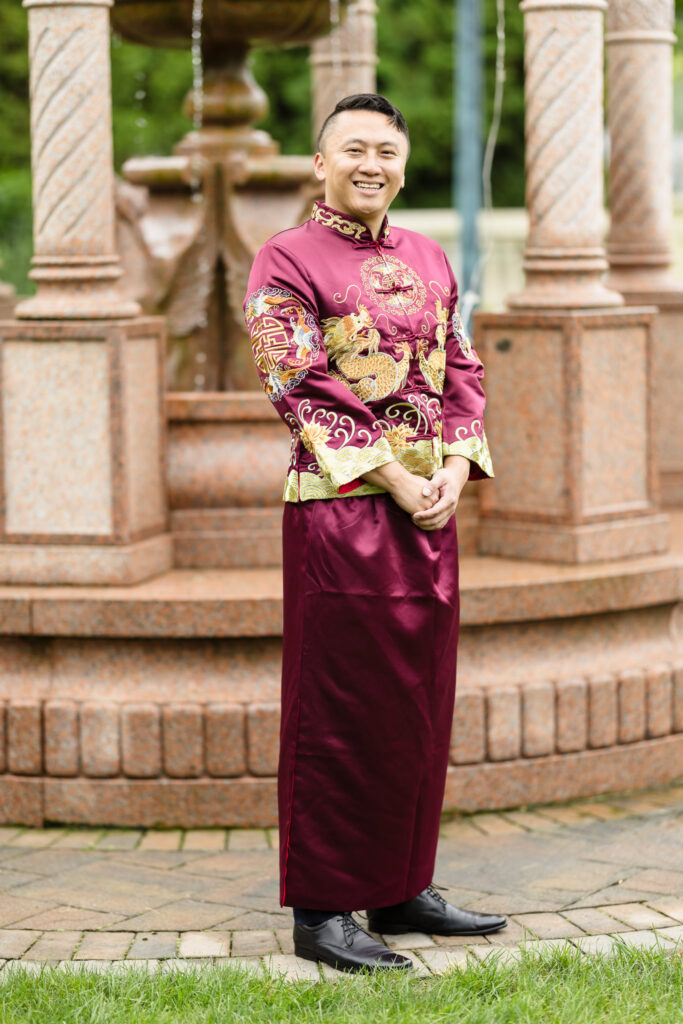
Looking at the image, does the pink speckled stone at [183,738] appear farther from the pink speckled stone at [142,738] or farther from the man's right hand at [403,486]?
the man's right hand at [403,486]

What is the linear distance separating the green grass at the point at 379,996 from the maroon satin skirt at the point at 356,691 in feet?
0.91

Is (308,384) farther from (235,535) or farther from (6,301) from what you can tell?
(6,301)

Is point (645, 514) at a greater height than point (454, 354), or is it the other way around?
point (454, 354)

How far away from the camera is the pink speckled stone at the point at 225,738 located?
5.39 metres

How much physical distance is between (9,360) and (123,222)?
2092 millimetres

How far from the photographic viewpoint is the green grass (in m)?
3.72

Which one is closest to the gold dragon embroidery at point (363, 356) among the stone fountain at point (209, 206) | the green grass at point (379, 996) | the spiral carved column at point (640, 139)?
the green grass at point (379, 996)

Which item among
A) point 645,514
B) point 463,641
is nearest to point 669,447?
point 645,514

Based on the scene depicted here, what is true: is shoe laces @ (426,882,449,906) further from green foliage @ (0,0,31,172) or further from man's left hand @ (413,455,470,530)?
green foliage @ (0,0,31,172)

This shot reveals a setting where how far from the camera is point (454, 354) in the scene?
4277 millimetres

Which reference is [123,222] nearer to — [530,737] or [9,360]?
[9,360]

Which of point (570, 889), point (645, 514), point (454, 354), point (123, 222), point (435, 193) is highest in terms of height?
point (435, 193)

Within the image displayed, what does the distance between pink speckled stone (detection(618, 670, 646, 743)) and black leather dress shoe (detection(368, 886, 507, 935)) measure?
154 centimetres

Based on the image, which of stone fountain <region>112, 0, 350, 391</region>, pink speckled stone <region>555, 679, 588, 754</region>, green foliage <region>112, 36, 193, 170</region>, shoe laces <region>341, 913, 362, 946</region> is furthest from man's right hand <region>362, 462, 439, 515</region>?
green foliage <region>112, 36, 193, 170</region>
